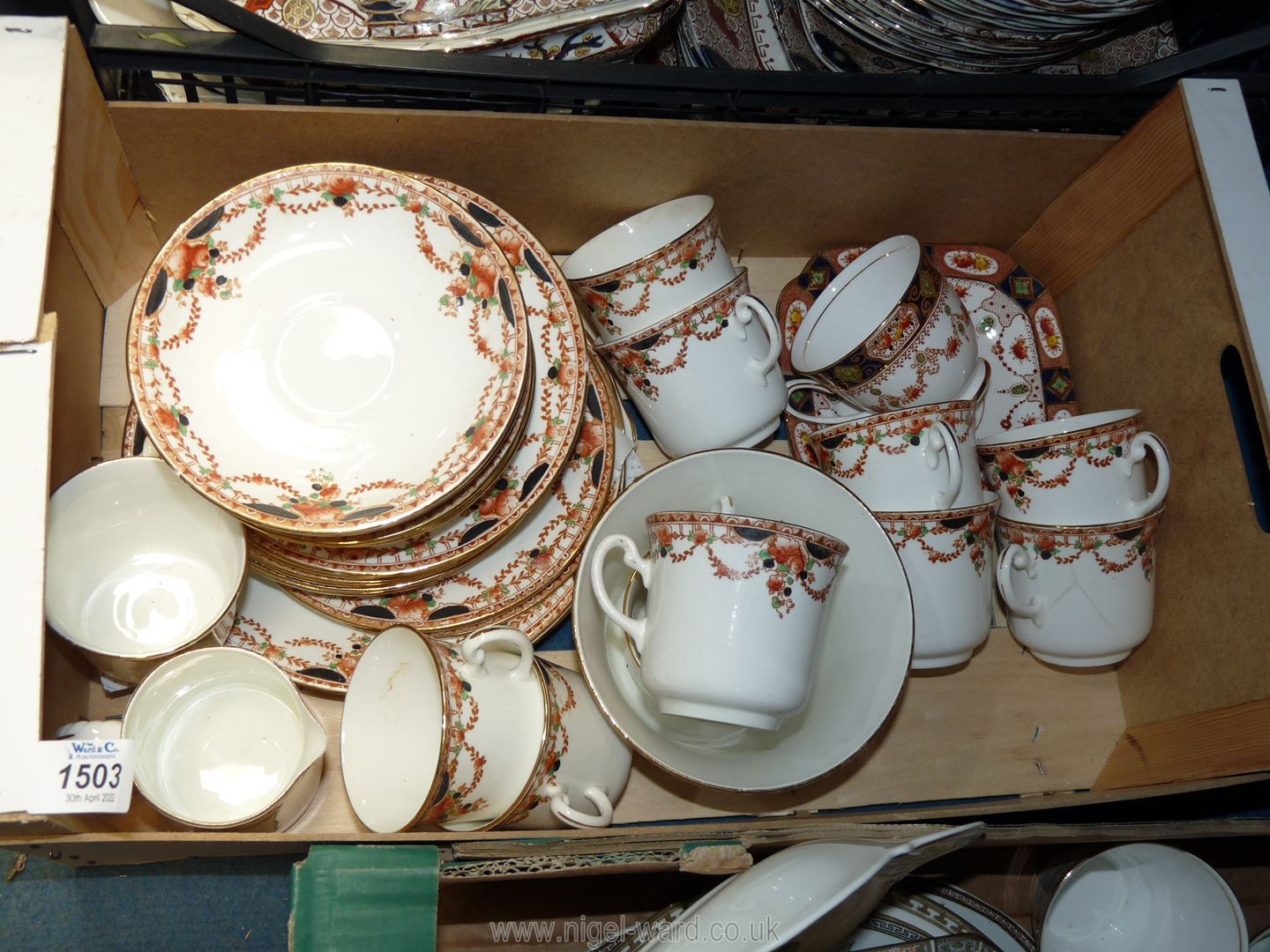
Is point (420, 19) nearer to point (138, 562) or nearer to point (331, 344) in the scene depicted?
point (331, 344)

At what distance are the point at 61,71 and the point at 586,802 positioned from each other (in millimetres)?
730

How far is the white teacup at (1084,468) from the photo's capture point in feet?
3.11

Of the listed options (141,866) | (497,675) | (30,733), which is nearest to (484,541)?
(497,675)

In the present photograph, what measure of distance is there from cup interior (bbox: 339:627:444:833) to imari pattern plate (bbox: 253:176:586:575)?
7cm

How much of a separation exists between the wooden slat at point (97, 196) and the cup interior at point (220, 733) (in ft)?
1.21

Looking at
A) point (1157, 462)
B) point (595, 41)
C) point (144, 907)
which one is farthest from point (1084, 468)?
point (144, 907)

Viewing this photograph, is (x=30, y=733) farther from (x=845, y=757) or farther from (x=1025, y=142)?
(x=1025, y=142)

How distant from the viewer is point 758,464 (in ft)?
3.10

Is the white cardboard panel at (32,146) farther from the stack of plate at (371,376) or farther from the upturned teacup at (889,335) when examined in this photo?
the upturned teacup at (889,335)

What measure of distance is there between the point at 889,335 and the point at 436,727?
555mm

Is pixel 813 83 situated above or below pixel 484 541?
above

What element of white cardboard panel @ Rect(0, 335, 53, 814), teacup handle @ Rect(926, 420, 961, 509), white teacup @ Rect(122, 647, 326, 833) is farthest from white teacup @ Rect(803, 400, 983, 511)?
white cardboard panel @ Rect(0, 335, 53, 814)

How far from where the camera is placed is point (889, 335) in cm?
97

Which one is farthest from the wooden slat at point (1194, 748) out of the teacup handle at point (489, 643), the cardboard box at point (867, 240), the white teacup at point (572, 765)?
the teacup handle at point (489, 643)
